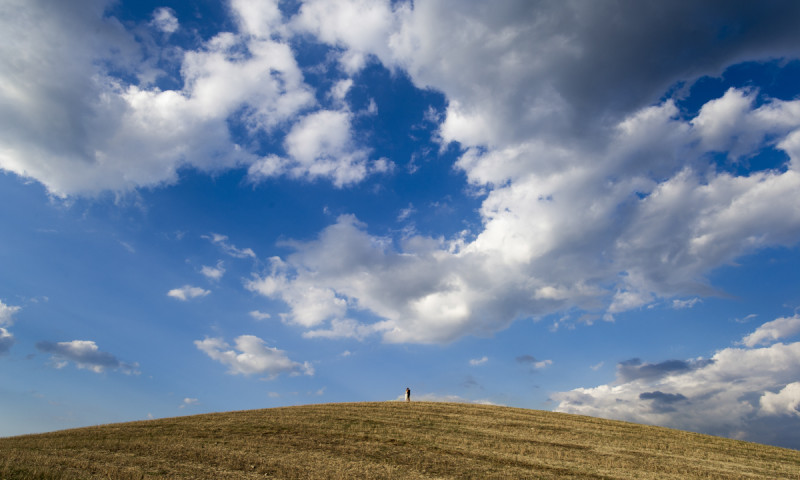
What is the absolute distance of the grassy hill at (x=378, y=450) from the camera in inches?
674

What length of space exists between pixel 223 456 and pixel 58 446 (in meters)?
9.36

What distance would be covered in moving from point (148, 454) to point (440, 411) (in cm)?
2215

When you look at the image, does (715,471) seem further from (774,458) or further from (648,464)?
(774,458)

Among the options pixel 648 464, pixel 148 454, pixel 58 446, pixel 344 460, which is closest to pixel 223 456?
pixel 148 454

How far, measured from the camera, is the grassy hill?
1712cm

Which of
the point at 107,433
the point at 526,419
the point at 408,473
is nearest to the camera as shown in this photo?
the point at 408,473

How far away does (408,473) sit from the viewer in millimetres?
17328

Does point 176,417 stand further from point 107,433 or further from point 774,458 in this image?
point 774,458

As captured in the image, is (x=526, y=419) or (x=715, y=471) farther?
(x=526, y=419)

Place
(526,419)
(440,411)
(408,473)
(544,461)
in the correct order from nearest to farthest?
(408,473) → (544,461) → (526,419) → (440,411)

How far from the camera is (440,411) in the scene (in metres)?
35.4

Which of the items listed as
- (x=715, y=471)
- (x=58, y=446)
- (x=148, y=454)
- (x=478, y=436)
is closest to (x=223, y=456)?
(x=148, y=454)

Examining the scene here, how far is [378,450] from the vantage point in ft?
70.4

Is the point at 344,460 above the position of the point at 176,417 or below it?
below
